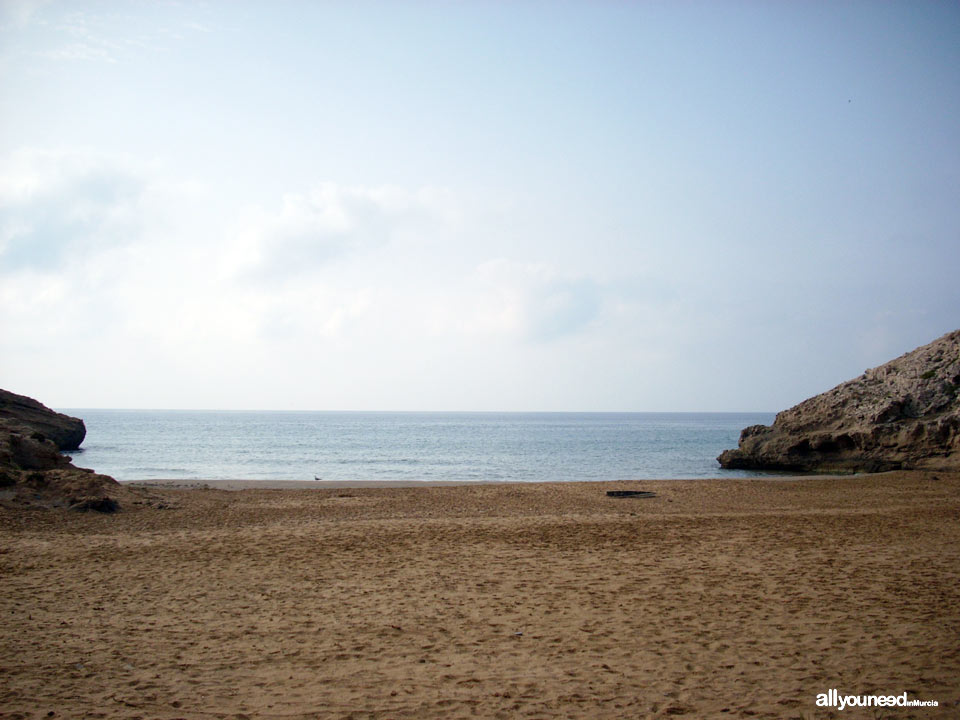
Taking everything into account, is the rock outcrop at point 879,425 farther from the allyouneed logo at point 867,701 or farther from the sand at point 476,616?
the allyouneed logo at point 867,701

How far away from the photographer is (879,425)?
30094mm

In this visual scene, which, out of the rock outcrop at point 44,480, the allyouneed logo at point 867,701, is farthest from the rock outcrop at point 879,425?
the rock outcrop at point 44,480

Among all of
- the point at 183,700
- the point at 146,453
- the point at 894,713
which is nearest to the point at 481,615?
the point at 183,700

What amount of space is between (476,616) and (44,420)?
51.7 metres

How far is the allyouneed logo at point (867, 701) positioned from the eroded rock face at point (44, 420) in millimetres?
49415

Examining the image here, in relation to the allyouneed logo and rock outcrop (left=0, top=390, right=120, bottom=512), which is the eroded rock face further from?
the allyouneed logo

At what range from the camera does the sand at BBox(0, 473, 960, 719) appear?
589 centimetres

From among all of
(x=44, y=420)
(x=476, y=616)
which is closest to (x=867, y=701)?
(x=476, y=616)

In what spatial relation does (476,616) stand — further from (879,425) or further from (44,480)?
(879,425)

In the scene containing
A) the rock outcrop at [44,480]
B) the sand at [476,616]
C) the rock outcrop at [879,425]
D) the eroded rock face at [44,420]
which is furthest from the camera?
the eroded rock face at [44,420]

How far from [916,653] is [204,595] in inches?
353

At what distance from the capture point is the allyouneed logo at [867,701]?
5.54 metres

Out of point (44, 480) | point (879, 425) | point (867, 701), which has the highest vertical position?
point (879, 425)

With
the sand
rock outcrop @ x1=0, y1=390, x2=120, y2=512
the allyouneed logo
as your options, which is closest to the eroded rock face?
rock outcrop @ x1=0, y1=390, x2=120, y2=512
